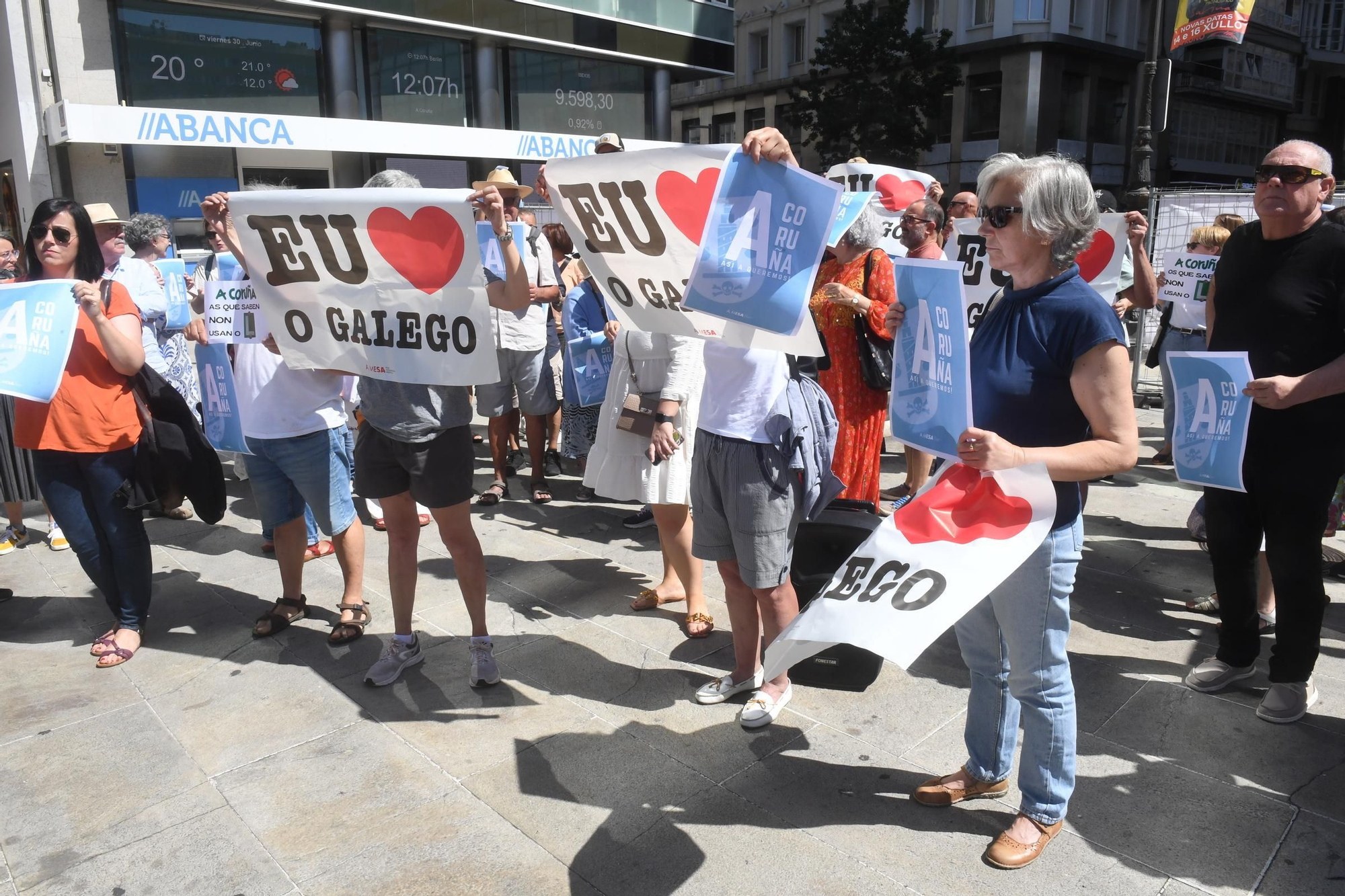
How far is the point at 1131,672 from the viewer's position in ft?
12.6

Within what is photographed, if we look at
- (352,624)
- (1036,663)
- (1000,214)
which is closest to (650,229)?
(1000,214)

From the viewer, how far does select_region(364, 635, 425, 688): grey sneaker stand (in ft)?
12.6

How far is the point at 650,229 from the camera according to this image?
3.22 m

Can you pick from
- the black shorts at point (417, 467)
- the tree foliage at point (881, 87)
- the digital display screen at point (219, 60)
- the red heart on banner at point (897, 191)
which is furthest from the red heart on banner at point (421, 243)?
the tree foliage at point (881, 87)

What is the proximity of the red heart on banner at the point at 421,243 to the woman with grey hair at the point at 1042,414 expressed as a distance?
1.55m

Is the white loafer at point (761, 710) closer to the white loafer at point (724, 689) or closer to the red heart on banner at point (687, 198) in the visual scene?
the white loafer at point (724, 689)

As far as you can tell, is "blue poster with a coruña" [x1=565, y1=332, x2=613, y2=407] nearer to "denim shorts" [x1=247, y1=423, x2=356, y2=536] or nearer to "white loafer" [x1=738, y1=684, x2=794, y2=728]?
"denim shorts" [x1=247, y1=423, x2=356, y2=536]

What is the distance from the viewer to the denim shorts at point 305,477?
423 cm

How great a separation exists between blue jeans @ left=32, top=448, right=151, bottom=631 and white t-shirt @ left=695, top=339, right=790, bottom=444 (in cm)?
276

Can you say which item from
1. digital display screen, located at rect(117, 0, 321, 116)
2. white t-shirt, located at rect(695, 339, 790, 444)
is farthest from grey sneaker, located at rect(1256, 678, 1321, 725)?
digital display screen, located at rect(117, 0, 321, 116)

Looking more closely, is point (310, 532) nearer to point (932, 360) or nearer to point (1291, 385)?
point (932, 360)

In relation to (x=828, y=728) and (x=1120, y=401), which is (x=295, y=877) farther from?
(x=1120, y=401)

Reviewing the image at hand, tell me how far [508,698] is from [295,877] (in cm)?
114

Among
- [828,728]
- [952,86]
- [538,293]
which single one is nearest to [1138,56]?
[952,86]
